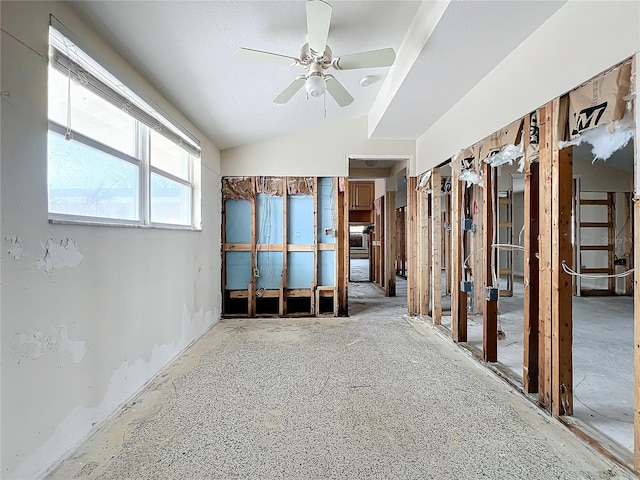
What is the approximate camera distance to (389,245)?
679 cm

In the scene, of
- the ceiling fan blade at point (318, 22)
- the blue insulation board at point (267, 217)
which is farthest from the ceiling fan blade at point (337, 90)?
the blue insulation board at point (267, 217)

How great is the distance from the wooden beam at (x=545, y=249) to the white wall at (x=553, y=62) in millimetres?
187

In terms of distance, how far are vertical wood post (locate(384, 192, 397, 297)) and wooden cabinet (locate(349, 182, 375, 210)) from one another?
211 cm

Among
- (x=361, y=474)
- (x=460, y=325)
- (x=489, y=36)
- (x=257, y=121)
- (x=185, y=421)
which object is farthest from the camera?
(x=257, y=121)

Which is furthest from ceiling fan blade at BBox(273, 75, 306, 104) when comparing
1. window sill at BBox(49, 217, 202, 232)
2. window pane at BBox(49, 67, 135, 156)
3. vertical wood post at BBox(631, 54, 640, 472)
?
vertical wood post at BBox(631, 54, 640, 472)

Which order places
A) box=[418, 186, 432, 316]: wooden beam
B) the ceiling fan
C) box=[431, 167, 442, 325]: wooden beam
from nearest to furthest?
the ceiling fan
box=[431, 167, 442, 325]: wooden beam
box=[418, 186, 432, 316]: wooden beam

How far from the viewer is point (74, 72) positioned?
6.04 ft

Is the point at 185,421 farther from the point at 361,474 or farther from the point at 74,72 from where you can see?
the point at 74,72

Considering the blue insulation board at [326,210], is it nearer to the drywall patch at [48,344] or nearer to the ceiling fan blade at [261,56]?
the ceiling fan blade at [261,56]

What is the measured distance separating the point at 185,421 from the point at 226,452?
46 centimetres

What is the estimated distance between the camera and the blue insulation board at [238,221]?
482cm

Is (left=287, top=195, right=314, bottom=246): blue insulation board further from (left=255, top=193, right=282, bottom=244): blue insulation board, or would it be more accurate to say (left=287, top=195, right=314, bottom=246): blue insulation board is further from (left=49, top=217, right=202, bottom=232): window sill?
(left=49, top=217, right=202, bottom=232): window sill

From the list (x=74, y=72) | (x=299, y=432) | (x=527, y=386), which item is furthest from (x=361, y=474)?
(x=74, y=72)

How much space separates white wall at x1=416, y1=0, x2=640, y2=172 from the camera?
5.37 feet
